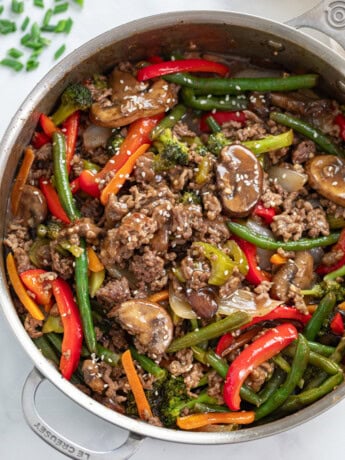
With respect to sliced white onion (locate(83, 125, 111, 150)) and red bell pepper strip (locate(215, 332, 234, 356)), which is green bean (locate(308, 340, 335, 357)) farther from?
sliced white onion (locate(83, 125, 111, 150))

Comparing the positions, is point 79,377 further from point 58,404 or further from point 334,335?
point 334,335

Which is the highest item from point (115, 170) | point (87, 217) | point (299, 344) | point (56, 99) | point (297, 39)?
point (297, 39)


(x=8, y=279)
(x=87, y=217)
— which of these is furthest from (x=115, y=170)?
(x=8, y=279)

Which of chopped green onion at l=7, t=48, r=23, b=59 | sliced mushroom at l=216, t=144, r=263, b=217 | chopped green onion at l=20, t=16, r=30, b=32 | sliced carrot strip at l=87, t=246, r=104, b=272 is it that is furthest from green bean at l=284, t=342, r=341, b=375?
chopped green onion at l=20, t=16, r=30, b=32

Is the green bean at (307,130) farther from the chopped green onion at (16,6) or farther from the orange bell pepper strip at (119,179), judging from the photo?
the chopped green onion at (16,6)

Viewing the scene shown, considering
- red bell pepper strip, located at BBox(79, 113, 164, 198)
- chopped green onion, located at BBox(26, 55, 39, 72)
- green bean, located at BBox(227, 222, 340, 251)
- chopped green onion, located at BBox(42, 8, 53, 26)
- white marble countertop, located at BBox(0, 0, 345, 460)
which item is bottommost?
white marble countertop, located at BBox(0, 0, 345, 460)

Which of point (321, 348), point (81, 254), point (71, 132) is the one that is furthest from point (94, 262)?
point (321, 348)
